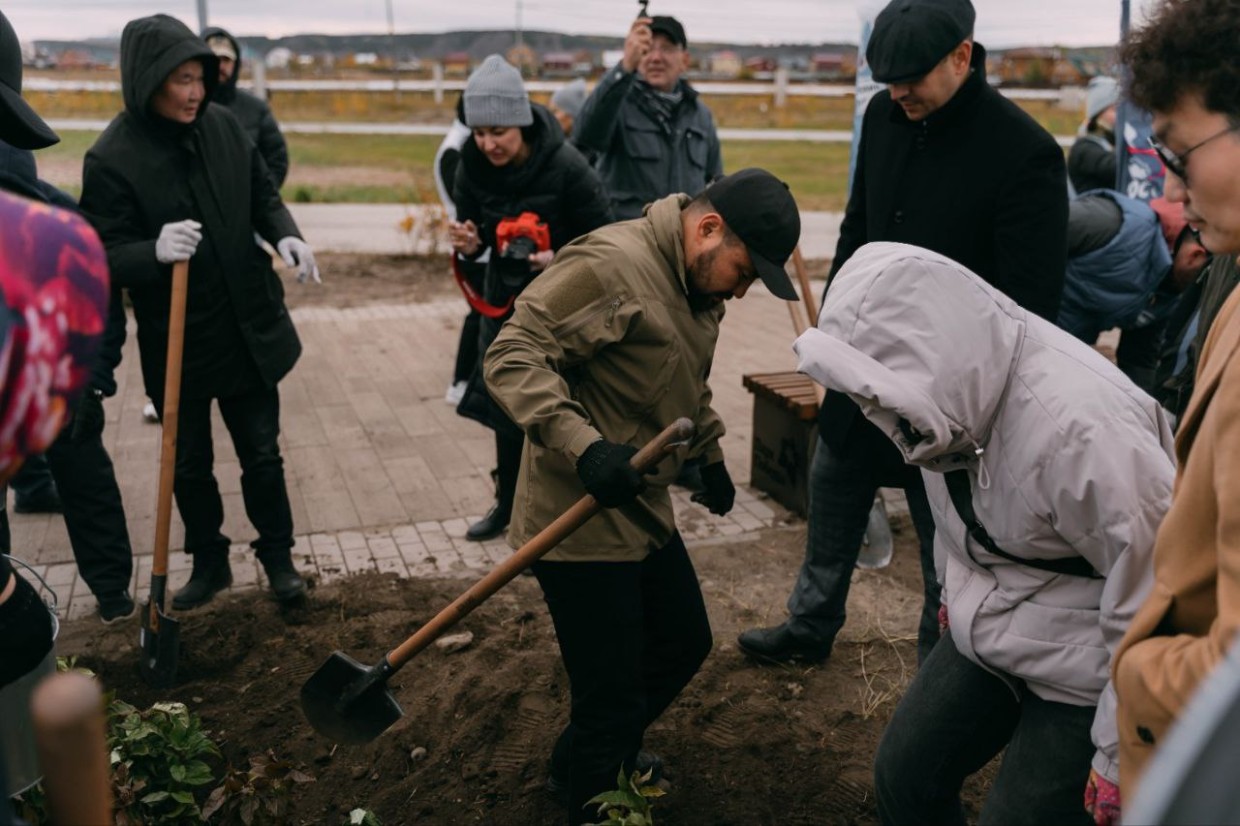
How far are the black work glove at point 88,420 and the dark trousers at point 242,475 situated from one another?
0.75 feet

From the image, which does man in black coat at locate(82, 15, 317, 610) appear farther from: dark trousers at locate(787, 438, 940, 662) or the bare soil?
dark trousers at locate(787, 438, 940, 662)

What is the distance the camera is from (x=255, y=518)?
4.47m

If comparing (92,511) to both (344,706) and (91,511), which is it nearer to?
(91,511)

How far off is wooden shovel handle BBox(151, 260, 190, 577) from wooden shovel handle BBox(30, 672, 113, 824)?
2.91 metres

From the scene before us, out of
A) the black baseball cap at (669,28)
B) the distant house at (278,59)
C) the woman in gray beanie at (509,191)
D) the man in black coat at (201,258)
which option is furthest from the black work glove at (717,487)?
the distant house at (278,59)

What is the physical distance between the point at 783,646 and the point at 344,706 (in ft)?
5.20

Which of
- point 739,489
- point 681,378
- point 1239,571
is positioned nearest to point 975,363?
point 1239,571

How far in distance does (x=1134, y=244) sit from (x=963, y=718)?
9.87ft

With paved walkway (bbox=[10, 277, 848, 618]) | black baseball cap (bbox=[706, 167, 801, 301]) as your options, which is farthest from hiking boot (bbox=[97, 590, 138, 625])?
black baseball cap (bbox=[706, 167, 801, 301])

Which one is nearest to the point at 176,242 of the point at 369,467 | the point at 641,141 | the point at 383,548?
the point at 383,548

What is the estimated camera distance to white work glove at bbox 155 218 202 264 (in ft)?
12.8

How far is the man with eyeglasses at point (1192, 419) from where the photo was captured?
5.13 ft

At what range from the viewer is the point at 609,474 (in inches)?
98.9

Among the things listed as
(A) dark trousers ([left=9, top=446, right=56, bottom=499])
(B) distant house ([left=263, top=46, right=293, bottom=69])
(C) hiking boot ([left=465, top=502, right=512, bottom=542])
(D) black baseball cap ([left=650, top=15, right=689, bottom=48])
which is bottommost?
(C) hiking boot ([left=465, top=502, right=512, bottom=542])
